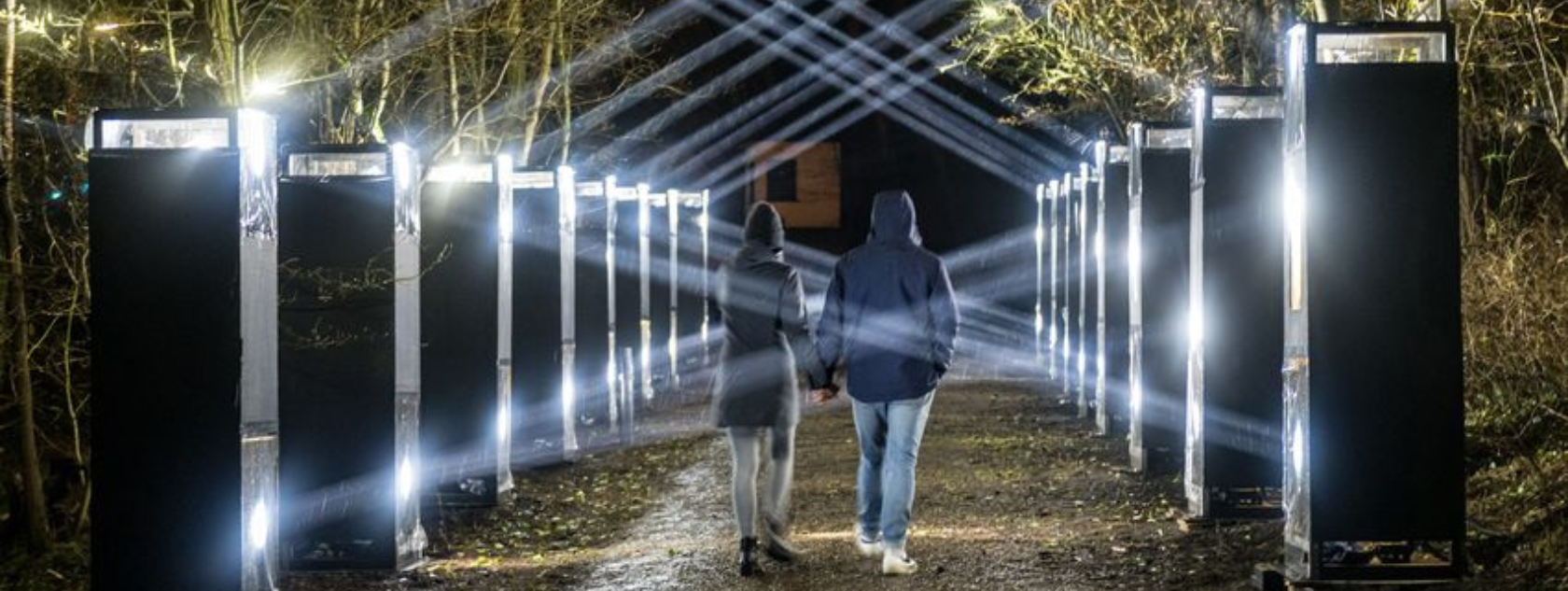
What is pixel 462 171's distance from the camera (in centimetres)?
1480

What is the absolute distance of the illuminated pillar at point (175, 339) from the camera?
337 inches

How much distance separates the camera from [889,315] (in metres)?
10.3

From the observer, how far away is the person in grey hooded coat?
34.3 ft

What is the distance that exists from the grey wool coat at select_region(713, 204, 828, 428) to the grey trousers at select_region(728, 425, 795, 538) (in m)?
0.11

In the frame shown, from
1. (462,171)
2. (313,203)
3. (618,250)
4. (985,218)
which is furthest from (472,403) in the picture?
(985,218)

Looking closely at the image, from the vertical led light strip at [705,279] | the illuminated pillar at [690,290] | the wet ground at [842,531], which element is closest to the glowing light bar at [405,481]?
the wet ground at [842,531]

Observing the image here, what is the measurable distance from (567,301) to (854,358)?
8071 millimetres

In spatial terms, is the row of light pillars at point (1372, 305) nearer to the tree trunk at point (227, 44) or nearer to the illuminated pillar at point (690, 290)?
the tree trunk at point (227, 44)

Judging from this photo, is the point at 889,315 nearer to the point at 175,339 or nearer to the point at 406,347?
the point at 406,347

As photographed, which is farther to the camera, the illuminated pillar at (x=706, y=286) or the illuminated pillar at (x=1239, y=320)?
the illuminated pillar at (x=706, y=286)

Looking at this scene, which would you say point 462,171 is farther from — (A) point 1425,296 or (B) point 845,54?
(B) point 845,54

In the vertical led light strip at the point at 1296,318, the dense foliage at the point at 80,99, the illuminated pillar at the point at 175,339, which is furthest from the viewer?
the dense foliage at the point at 80,99

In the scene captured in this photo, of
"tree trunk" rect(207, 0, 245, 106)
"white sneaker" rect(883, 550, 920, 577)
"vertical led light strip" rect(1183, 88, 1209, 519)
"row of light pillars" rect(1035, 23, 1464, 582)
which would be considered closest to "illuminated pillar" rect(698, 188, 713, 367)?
"tree trunk" rect(207, 0, 245, 106)

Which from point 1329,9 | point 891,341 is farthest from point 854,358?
point 1329,9
